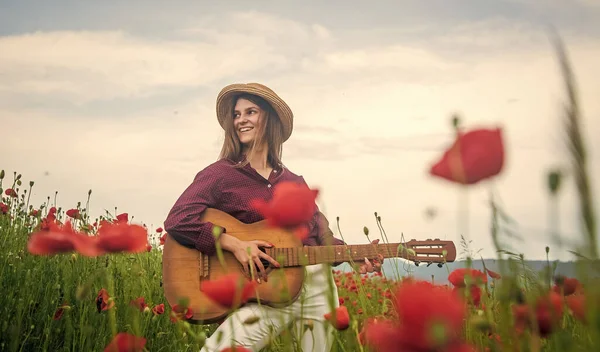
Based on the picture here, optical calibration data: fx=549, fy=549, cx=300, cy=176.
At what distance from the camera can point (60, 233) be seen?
50.8 inches

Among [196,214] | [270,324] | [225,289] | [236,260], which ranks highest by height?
[196,214]

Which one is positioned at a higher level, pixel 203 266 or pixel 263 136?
pixel 263 136

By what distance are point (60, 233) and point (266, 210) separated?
0.50m

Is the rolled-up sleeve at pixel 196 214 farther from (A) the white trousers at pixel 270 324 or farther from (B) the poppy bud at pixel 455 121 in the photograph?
(B) the poppy bud at pixel 455 121

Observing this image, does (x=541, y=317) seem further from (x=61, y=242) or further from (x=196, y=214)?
(x=196, y=214)

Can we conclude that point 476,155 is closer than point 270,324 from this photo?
Yes

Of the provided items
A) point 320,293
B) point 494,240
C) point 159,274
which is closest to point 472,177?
point 494,240

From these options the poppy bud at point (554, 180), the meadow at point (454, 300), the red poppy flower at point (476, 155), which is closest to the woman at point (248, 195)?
the meadow at point (454, 300)

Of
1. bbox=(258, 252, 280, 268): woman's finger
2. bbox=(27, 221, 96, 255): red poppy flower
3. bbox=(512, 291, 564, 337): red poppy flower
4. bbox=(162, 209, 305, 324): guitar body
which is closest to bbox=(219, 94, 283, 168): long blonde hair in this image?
bbox=(162, 209, 305, 324): guitar body

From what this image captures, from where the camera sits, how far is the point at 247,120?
12.3 ft

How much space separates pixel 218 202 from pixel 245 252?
57 cm

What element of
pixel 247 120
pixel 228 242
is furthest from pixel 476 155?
pixel 247 120

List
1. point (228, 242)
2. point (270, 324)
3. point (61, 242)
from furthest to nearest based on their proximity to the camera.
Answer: point (228, 242)
point (270, 324)
point (61, 242)

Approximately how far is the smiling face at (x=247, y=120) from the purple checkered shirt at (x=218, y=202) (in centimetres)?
25
